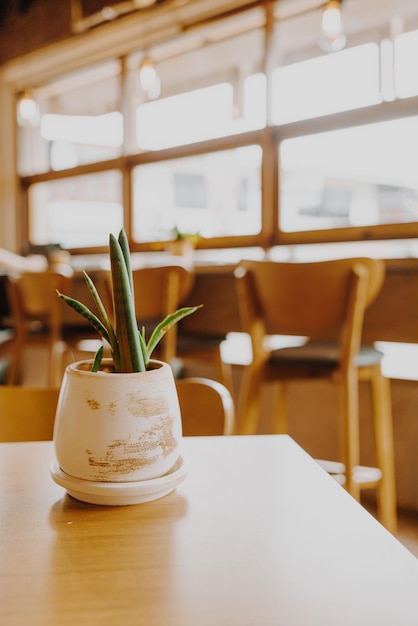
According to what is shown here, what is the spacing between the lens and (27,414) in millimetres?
1081

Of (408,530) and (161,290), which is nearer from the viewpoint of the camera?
(408,530)

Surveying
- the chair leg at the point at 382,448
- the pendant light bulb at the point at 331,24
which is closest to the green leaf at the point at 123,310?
the chair leg at the point at 382,448

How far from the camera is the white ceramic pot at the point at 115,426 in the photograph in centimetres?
58

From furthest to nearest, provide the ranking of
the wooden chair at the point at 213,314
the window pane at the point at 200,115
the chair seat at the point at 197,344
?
1. the window pane at the point at 200,115
2. the wooden chair at the point at 213,314
3. the chair seat at the point at 197,344

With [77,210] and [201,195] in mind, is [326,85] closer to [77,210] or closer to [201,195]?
[201,195]

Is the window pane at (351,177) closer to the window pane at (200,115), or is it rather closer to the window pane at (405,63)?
the window pane at (405,63)

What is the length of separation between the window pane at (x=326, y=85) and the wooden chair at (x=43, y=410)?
2502mm

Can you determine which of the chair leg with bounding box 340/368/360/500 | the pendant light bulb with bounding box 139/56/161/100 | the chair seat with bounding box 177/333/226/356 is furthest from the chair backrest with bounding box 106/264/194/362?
the pendant light bulb with bounding box 139/56/161/100

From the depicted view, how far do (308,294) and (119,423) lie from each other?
1.40 m

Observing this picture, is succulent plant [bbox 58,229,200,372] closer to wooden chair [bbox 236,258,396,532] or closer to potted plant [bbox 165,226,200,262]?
wooden chair [bbox 236,258,396,532]

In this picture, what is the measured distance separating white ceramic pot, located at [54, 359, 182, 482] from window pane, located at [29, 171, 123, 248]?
4.08 m

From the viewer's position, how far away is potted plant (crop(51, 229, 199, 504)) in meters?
0.58

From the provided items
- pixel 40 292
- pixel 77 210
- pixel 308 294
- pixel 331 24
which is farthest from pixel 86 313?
pixel 77 210

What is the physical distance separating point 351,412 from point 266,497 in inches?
50.9
